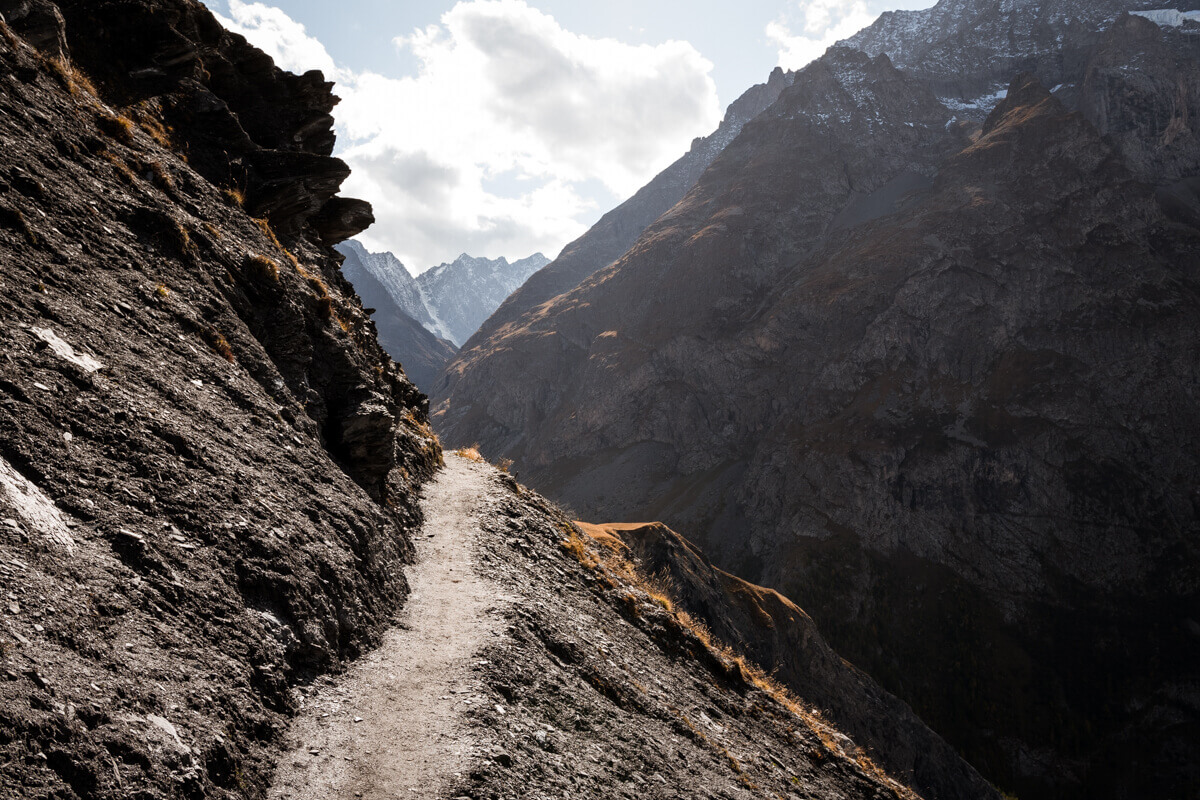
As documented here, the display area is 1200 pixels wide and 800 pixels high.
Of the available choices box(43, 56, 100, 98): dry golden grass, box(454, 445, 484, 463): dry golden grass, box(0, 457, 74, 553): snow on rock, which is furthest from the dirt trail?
box(454, 445, 484, 463): dry golden grass

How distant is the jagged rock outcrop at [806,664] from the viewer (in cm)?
5131

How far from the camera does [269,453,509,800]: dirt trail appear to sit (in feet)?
23.4

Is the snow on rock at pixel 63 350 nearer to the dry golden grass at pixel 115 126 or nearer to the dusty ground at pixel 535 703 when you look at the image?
the dusty ground at pixel 535 703

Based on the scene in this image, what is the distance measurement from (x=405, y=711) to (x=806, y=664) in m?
64.8

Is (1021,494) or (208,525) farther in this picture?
(1021,494)

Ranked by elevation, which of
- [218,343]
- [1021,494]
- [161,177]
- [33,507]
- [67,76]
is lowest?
[33,507]

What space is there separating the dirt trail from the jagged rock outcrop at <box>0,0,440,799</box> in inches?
17.0

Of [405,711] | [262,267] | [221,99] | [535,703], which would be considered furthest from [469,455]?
[405,711]

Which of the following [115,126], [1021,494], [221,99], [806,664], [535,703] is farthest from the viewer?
[1021,494]

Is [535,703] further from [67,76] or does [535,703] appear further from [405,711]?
[67,76]

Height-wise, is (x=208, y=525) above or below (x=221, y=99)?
below

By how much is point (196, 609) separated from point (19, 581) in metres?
1.91

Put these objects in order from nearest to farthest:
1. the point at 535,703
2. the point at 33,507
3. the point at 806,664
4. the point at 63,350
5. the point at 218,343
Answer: the point at 33,507 < the point at 63,350 < the point at 535,703 < the point at 218,343 < the point at 806,664

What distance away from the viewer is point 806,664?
6412 cm
